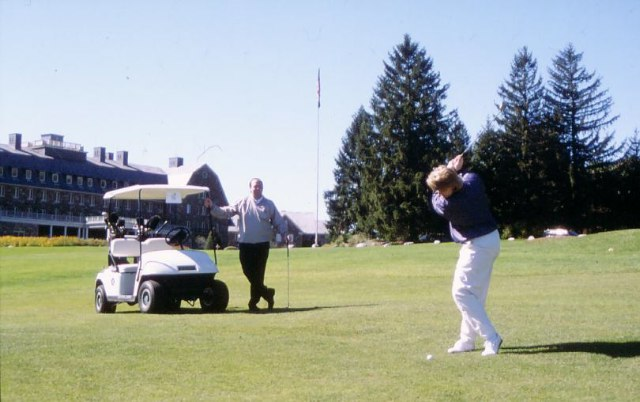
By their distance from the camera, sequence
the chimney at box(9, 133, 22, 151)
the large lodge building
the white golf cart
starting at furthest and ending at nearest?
the chimney at box(9, 133, 22, 151)
the large lodge building
the white golf cart

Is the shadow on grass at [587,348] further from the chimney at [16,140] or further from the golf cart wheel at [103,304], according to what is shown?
the chimney at [16,140]

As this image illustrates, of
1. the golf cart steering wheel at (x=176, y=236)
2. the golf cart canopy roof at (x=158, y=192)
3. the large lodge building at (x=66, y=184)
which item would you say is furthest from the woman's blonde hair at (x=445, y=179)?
the large lodge building at (x=66, y=184)

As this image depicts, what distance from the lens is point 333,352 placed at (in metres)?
8.41

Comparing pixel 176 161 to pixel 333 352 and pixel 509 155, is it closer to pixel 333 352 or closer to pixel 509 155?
pixel 509 155

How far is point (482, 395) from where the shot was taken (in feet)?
20.7

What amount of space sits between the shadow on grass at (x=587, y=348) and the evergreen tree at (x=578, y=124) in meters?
65.0

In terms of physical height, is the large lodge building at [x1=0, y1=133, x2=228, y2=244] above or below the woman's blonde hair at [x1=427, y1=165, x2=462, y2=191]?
above

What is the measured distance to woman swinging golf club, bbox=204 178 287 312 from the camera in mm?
14008

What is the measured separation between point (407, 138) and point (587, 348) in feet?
197

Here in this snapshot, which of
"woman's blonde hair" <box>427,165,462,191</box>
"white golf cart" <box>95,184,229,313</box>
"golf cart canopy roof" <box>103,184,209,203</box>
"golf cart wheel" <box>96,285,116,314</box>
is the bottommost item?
"golf cart wheel" <box>96,285,116,314</box>

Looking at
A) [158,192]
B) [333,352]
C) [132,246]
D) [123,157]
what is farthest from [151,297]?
[123,157]

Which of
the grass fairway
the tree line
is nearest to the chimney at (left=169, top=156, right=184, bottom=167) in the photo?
the tree line

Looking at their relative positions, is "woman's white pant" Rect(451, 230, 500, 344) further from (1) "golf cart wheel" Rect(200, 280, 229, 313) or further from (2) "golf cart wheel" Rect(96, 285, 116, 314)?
(2) "golf cart wheel" Rect(96, 285, 116, 314)

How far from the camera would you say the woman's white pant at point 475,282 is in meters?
8.23
